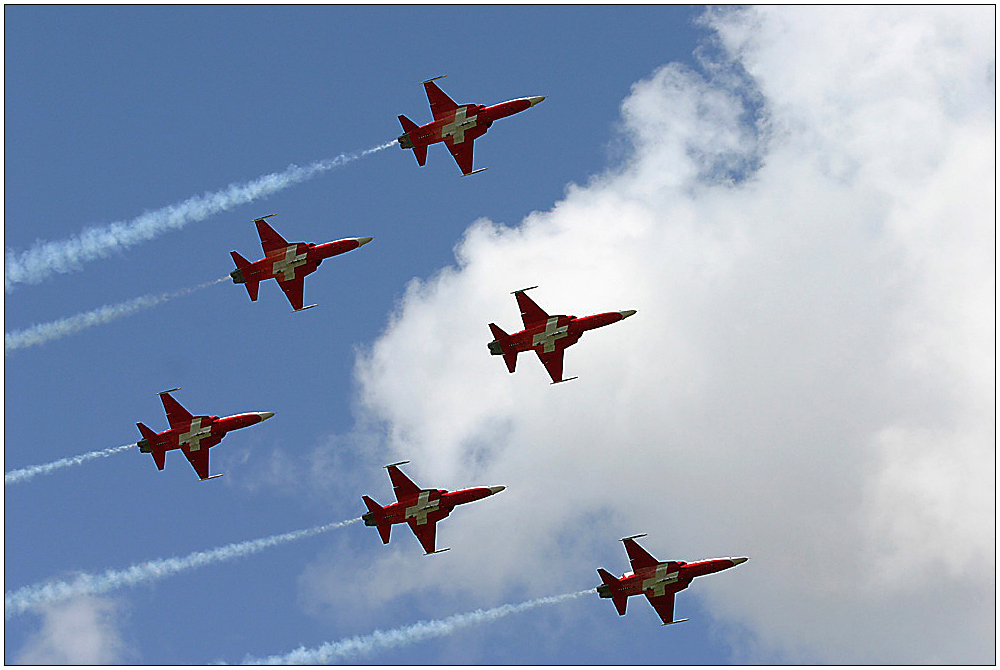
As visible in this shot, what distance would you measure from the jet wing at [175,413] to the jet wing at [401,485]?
1687 cm

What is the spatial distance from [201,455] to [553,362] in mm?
29613

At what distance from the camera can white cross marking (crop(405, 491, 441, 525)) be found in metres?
102

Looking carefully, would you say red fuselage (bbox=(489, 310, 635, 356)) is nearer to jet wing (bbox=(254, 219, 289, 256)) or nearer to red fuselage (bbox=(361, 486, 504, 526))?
red fuselage (bbox=(361, 486, 504, 526))

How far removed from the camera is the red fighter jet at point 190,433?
99000 mm

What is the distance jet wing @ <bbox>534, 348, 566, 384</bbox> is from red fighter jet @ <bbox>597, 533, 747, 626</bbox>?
586 inches

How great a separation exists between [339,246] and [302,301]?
5390 mm

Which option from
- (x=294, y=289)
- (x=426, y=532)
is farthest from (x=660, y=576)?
(x=294, y=289)

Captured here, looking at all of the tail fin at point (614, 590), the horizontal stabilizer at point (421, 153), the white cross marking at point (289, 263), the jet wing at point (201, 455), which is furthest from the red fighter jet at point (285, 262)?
the tail fin at point (614, 590)

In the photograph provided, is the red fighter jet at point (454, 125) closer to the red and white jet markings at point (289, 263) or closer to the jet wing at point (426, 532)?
the red and white jet markings at point (289, 263)

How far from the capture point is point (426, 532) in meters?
103

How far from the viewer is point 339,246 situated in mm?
98938

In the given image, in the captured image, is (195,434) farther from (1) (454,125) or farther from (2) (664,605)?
(2) (664,605)

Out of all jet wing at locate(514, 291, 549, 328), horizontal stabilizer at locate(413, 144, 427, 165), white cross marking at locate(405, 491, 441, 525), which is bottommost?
white cross marking at locate(405, 491, 441, 525)

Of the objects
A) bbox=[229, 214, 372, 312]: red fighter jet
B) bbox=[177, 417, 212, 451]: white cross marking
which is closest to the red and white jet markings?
bbox=[229, 214, 372, 312]: red fighter jet
